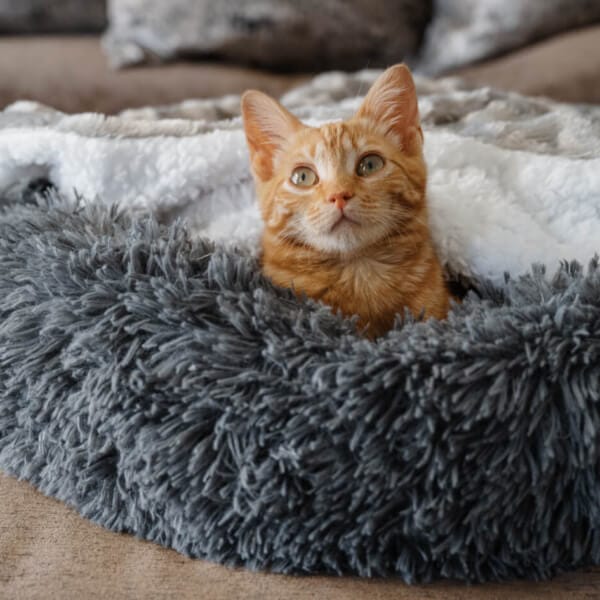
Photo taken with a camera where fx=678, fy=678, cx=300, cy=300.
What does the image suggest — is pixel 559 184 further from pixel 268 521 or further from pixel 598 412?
pixel 268 521

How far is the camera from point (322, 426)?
0.73m

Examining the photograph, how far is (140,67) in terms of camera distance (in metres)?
2.17

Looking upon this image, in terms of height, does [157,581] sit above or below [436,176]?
below

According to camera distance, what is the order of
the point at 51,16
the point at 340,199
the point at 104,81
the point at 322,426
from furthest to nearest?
the point at 51,16 < the point at 104,81 < the point at 340,199 < the point at 322,426

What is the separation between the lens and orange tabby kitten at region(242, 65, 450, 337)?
96cm

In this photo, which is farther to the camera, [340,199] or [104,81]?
[104,81]

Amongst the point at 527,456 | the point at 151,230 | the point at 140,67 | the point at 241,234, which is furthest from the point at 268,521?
the point at 140,67

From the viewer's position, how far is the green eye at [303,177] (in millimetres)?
998

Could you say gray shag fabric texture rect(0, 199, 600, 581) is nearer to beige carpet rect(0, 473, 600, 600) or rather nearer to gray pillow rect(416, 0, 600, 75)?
beige carpet rect(0, 473, 600, 600)

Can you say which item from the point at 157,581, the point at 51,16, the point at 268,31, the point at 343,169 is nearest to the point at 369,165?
the point at 343,169

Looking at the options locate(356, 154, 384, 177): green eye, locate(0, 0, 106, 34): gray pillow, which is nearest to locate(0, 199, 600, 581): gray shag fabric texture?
locate(356, 154, 384, 177): green eye

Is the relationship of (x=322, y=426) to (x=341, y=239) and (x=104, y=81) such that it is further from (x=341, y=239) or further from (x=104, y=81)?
(x=104, y=81)

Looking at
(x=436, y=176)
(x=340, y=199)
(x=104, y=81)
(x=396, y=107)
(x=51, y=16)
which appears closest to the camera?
(x=340, y=199)

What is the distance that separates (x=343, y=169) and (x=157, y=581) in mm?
588
